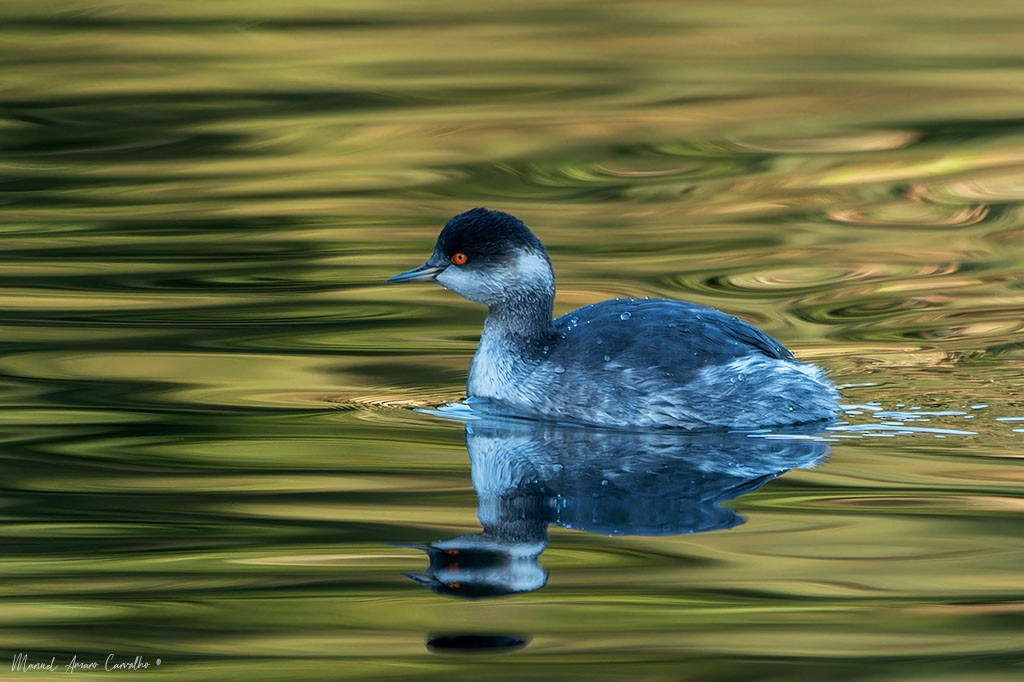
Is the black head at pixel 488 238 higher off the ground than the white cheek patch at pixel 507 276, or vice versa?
the black head at pixel 488 238

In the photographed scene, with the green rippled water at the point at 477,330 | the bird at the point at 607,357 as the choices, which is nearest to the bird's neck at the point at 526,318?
the bird at the point at 607,357

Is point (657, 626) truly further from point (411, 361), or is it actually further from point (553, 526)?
point (411, 361)

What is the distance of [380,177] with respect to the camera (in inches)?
538

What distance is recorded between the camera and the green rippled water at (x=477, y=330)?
5441mm

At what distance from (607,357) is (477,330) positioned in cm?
197

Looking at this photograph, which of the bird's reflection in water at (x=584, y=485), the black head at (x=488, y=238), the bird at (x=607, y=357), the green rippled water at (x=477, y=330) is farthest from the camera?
the black head at (x=488, y=238)

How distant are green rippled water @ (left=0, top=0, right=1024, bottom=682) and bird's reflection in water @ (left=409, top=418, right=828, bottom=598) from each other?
0.02 metres

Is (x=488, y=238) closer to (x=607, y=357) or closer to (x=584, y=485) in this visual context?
(x=607, y=357)

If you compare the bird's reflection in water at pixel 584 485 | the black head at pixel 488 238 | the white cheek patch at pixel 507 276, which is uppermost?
the black head at pixel 488 238

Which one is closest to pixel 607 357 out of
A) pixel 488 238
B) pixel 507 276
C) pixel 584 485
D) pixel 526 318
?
pixel 526 318

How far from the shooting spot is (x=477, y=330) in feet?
32.0

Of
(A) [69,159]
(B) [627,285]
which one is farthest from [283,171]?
(B) [627,285]

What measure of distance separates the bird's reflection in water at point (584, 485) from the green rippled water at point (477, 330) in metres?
0.02

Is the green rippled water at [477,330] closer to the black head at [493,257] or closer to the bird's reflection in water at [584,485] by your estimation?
the bird's reflection in water at [584,485]
